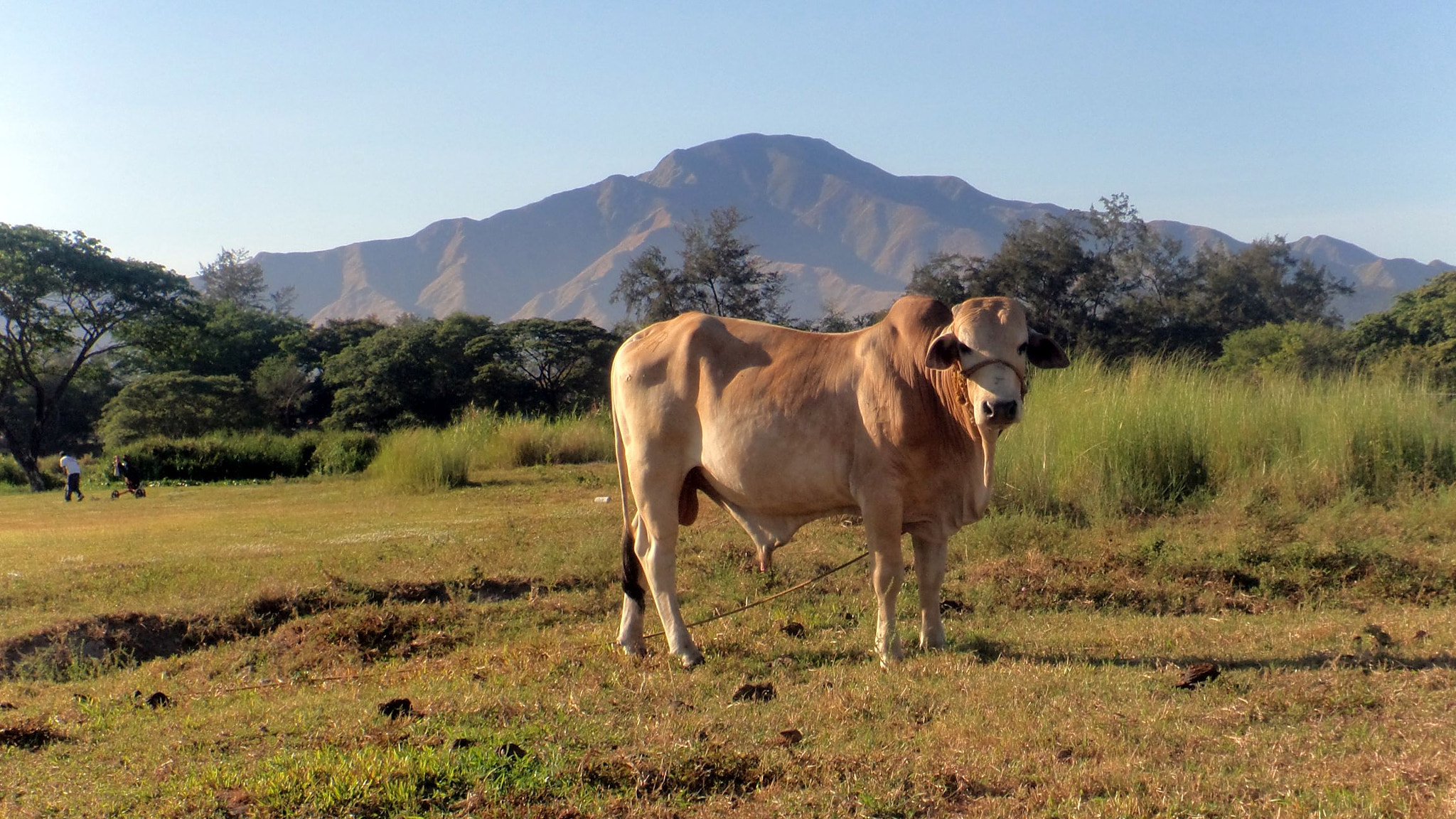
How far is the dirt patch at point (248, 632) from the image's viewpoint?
7172mm

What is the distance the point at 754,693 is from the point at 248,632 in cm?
418

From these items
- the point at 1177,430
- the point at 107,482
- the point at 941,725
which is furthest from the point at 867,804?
the point at 107,482

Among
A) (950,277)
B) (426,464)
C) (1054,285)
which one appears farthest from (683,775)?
(1054,285)

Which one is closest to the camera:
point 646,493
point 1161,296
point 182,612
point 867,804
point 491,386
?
point 867,804

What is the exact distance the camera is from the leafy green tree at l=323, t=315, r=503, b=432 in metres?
33.8

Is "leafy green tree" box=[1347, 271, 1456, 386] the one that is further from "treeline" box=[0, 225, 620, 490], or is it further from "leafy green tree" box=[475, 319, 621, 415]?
"leafy green tree" box=[475, 319, 621, 415]

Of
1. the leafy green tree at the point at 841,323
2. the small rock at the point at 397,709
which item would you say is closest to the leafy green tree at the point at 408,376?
the leafy green tree at the point at 841,323

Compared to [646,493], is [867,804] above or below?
below

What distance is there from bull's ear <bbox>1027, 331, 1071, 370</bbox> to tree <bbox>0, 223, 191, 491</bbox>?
1134 inches

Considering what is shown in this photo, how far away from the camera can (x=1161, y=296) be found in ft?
123

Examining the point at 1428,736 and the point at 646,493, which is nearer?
the point at 1428,736

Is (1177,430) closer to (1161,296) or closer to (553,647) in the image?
(553,647)

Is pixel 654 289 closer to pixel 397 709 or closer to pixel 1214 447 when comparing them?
pixel 1214 447

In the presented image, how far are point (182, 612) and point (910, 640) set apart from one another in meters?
5.02
